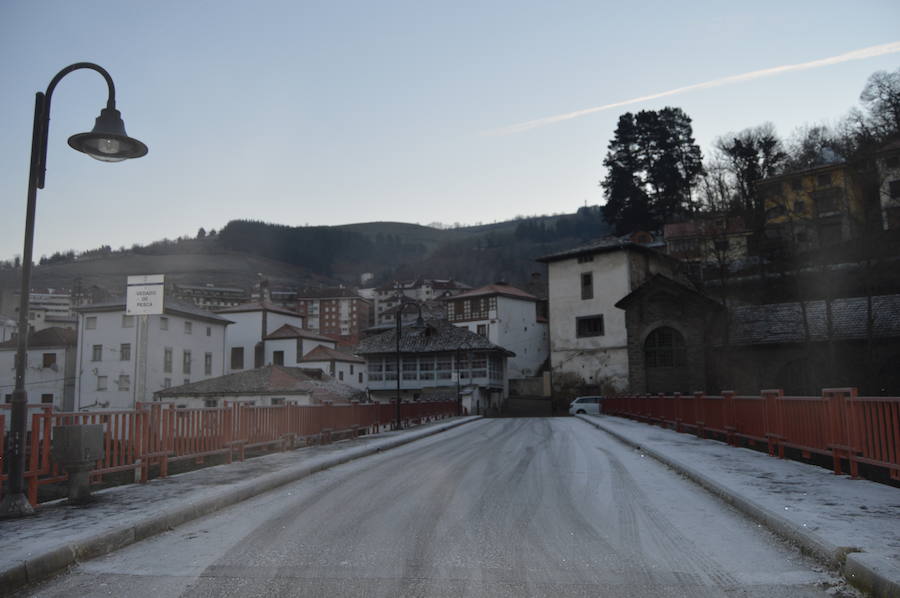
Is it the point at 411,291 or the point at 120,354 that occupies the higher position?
the point at 411,291

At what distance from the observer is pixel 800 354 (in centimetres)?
3775

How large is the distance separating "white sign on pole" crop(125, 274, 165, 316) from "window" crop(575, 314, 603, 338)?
38.2 m

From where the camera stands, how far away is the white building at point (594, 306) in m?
54.8

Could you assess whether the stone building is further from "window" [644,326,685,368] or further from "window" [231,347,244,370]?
"window" [231,347,244,370]

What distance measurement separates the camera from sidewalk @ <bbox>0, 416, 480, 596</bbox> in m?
6.02

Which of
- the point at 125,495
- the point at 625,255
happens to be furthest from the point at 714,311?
the point at 125,495

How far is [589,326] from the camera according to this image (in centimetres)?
5731

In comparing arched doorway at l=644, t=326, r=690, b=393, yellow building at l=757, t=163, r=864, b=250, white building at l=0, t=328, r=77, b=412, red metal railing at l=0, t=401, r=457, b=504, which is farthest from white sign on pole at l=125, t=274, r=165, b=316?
white building at l=0, t=328, r=77, b=412

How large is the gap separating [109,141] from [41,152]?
0.92 meters

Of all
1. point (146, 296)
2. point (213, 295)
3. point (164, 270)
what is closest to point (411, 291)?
point (213, 295)

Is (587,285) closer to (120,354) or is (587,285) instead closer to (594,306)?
(594,306)

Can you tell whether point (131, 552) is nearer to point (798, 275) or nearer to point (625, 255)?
point (798, 275)

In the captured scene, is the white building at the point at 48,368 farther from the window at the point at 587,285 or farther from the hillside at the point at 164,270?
the hillside at the point at 164,270

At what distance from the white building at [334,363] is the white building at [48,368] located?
22.6 metres
